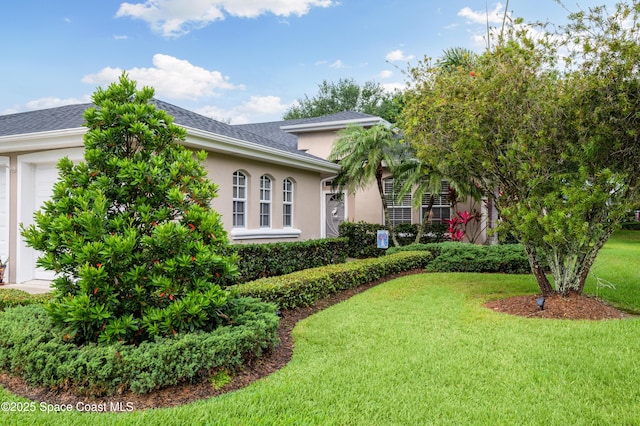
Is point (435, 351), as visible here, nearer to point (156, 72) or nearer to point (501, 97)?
point (501, 97)

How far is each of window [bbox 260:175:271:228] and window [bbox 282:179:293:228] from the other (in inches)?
25.6

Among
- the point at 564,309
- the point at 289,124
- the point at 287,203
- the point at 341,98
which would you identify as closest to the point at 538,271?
the point at 564,309

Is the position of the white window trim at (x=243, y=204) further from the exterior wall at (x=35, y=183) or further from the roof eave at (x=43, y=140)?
the roof eave at (x=43, y=140)

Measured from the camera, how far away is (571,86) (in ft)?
20.5

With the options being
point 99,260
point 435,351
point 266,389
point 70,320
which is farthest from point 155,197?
point 435,351

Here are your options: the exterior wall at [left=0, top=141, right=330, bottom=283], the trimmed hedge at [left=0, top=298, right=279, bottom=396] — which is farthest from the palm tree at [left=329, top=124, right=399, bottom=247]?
the trimmed hedge at [left=0, top=298, right=279, bottom=396]

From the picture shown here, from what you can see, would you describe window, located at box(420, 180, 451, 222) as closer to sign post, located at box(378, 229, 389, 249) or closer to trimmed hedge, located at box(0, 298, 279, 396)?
sign post, located at box(378, 229, 389, 249)

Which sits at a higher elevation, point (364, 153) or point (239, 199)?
point (364, 153)

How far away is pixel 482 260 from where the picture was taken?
11.2m

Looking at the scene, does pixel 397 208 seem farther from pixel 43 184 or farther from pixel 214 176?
pixel 43 184

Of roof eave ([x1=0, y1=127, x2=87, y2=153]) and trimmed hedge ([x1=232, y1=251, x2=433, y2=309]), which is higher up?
roof eave ([x1=0, y1=127, x2=87, y2=153])

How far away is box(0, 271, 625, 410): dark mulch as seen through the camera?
3.64 m

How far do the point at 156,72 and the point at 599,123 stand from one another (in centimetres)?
2373

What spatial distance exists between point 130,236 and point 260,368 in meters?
1.80
